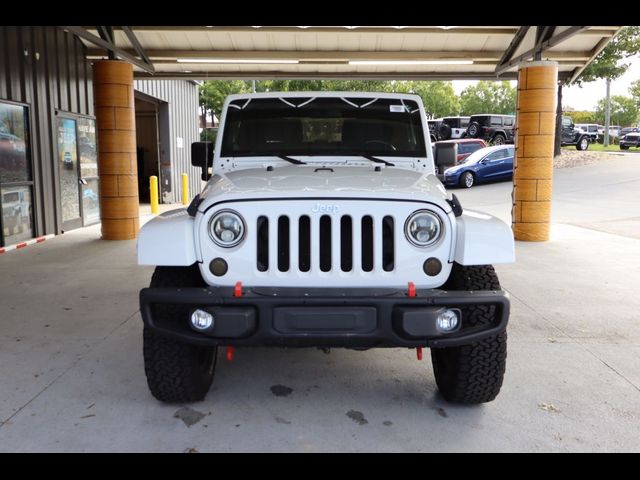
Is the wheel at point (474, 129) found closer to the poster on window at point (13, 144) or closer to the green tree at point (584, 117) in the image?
the poster on window at point (13, 144)

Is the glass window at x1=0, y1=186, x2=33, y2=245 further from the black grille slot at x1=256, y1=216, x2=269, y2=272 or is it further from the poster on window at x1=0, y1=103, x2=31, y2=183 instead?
the black grille slot at x1=256, y1=216, x2=269, y2=272

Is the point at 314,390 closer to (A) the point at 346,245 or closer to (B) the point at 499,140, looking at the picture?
(A) the point at 346,245

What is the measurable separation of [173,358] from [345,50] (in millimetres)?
8080

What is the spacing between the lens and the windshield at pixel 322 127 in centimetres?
422

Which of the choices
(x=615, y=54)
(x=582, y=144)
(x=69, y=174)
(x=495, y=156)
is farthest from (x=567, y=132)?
(x=69, y=174)

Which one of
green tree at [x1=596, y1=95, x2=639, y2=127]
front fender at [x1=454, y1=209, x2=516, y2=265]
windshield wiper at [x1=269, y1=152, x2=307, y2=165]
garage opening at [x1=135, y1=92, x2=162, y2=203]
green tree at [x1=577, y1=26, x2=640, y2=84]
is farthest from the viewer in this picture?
green tree at [x1=596, y1=95, x2=639, y2=127]

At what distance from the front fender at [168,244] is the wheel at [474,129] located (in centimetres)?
2394

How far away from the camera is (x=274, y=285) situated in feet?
9.73

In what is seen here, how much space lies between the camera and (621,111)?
190ft

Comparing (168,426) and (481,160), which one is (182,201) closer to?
(481,160)

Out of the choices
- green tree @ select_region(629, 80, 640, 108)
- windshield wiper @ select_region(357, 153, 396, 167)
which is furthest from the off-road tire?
green tree @ select_region(629, 80, 640, 108)

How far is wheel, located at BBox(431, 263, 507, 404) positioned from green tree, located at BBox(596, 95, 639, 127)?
59.8 metres

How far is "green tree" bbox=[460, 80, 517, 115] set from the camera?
47438 millimetres

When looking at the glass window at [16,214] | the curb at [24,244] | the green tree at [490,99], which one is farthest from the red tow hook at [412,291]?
the green tree at [490,99]
